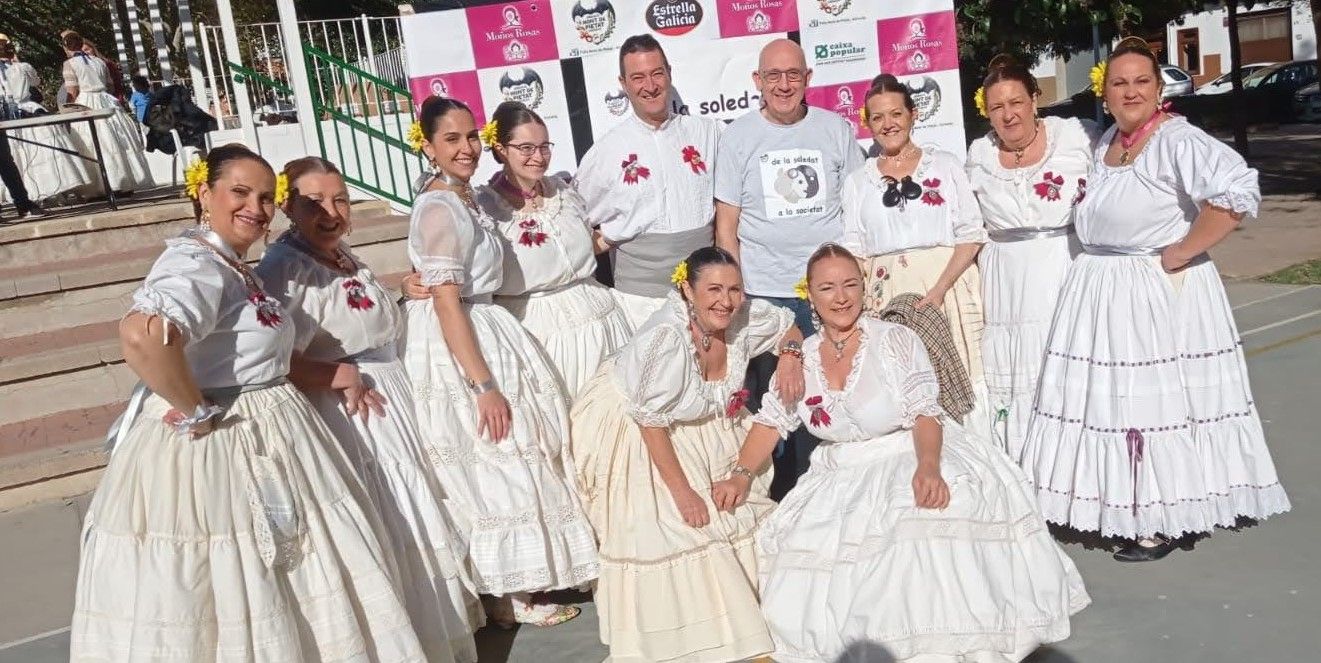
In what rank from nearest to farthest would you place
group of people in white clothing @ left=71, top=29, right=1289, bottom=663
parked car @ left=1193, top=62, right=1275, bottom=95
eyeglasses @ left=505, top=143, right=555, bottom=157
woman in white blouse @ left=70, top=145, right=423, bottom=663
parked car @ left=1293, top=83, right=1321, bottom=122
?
woman in white blouse @ left=70, top=145, right=423, bottom=663 → group of people in white clothing @ left=71, top=29, right=1289, bottom=663 → eyeglasses @ left=505, top=143, right=555, bottom=157 → parked car @ left=1293, top=83, right=1321, bottom=122 → parked car @ left=1193, top=62, right=1275, bottom=95

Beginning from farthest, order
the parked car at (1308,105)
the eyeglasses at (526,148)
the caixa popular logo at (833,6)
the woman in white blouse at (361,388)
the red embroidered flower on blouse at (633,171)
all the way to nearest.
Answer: the parked car at (1308,105)
the caixa popular logo at (833,6)
the red embroidered flower on blouse at (633,171)
the eyeglasses at (526,148)
the woman in white blouse at (361,388)

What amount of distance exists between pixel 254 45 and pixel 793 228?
13113 mm

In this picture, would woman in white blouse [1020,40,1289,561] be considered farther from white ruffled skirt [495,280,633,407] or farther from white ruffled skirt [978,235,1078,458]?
white ruffled skirt [495,280,633,407]

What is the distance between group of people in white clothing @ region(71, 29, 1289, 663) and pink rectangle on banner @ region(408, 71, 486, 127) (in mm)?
1498

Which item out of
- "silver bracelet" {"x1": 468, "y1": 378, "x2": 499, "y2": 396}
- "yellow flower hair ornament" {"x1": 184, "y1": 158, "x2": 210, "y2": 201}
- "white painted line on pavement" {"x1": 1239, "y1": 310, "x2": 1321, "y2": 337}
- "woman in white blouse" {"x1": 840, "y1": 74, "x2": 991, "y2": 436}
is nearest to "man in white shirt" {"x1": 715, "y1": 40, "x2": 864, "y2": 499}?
"woman in white blouse" {"x1": 840, "y1": 74, "x2": 991, "y2": 436}

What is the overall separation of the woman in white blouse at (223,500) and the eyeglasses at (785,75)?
225 centimetres

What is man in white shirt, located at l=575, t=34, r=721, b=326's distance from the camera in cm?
467

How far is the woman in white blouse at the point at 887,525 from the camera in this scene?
3.34m

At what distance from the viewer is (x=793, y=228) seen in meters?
4.79

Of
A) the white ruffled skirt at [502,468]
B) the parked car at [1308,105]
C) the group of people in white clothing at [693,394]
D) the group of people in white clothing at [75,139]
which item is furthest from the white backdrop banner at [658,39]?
the parked car at [1308,105]

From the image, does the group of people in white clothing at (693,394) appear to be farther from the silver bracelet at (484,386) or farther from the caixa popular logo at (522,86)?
the caixa popular logo at (522,86)

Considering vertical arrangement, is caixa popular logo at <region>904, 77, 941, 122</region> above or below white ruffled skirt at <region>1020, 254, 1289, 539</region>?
above

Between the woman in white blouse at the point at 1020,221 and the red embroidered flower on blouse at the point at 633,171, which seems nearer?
the woman in white blouse at the point at 1020,221

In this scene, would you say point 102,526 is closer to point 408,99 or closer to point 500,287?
point 500,287
